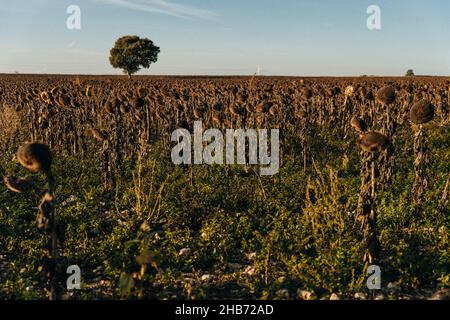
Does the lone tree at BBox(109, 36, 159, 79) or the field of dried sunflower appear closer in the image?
the field of dried sunflower

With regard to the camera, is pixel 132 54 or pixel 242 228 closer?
pixel 242 228

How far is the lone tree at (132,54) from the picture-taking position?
72.2 m

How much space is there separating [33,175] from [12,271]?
4.65m

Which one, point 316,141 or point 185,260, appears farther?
point 316,141

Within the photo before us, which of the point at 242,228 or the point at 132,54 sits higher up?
the point at 132,54

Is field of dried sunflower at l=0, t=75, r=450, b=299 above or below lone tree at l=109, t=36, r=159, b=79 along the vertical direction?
below

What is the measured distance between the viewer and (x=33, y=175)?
975cm

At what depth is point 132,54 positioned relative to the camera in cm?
7250

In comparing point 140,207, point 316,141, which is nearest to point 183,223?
point 140,207

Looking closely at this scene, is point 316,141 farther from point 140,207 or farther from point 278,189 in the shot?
point 140,207

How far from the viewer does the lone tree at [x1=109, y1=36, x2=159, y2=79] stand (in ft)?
237

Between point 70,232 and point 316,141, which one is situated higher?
point 316,141

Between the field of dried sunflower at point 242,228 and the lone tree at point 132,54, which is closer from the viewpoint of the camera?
Answer: the field of dried sunflower at point 242,228

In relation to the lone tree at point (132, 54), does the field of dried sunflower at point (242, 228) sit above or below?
below
